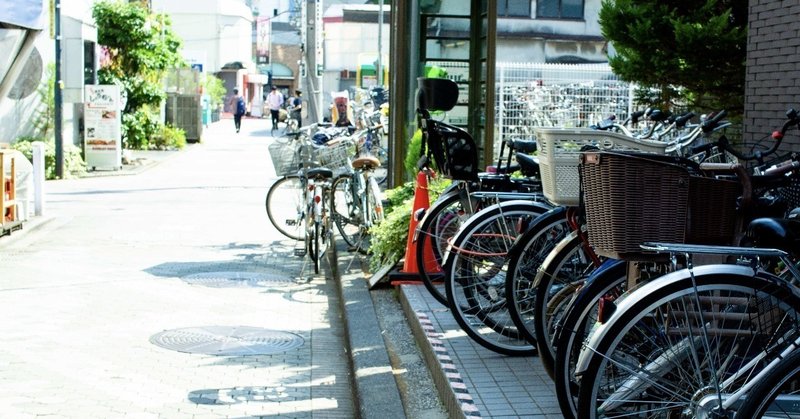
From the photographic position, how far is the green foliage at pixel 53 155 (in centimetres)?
2153

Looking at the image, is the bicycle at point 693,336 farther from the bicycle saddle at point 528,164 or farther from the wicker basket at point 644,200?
the bicycle saddle at point 528,164

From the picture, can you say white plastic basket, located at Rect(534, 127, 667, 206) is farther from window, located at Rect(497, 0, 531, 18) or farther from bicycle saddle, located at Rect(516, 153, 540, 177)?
window, located at Rect(497, 0, 531, 18)

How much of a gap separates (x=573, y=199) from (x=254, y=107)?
7370cm

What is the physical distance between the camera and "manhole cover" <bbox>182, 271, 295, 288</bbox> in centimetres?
1062

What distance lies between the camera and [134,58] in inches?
1102

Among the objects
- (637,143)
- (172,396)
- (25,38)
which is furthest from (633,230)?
(25,38)

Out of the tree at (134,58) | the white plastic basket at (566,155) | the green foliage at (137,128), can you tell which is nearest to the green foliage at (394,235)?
the white plastic basket at (566,155)

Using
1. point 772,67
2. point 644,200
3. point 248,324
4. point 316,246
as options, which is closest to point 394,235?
point 248,324

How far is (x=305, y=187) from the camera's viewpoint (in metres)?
11.5

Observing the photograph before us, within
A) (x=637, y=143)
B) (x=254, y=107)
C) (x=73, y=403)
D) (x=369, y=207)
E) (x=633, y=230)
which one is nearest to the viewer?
(x=633, y=230)

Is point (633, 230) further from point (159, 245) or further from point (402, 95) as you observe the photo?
point (159, 245)

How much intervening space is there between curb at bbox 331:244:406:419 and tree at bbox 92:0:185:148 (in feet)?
61.3

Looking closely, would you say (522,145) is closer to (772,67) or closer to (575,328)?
(772,67)

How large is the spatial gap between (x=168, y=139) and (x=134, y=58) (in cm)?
427
